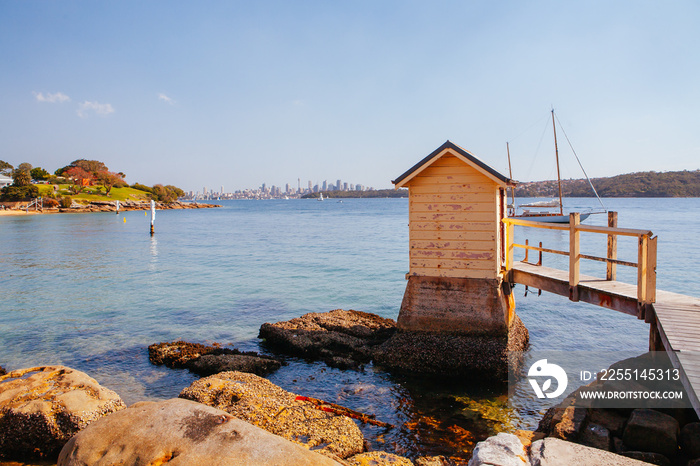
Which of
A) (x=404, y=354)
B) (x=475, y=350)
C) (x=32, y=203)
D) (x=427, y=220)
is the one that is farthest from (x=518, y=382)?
(x=32, y=203)

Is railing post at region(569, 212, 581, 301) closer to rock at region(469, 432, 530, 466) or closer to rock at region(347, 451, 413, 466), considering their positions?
rock at region(469, 432, 530, 466)

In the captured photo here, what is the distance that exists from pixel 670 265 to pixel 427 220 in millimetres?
23229

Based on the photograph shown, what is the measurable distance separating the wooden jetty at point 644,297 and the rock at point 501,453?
1821 mm

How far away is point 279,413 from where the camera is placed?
6.84 m

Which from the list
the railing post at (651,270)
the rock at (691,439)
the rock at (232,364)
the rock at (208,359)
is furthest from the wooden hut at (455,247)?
the rock at (691,439)

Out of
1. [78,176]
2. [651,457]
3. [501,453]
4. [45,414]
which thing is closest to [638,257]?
[651,457]

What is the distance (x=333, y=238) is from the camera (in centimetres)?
4516

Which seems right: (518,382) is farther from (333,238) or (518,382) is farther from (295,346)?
(333,238)

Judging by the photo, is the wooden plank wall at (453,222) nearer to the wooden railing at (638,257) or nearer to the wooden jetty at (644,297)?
the wooden jetty at (644,297)

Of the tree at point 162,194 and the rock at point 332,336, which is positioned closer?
the rock at point 332,336

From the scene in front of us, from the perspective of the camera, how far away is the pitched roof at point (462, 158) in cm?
973

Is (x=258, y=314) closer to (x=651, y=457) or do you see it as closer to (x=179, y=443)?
(x=179, y=443)

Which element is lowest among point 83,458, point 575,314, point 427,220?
point 575,314

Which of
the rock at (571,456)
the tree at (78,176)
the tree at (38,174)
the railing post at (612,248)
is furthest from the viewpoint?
the tree at (78,176)
